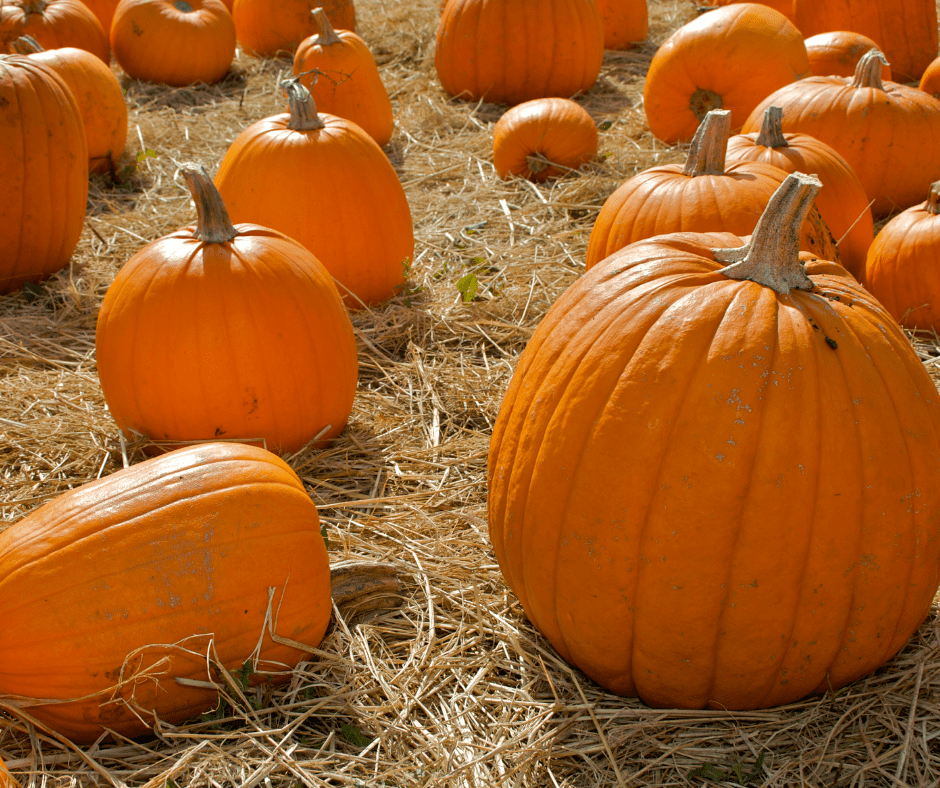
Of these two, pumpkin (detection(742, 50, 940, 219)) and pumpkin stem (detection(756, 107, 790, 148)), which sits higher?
pumpkin stem (detection(756, 107, 790, 148))

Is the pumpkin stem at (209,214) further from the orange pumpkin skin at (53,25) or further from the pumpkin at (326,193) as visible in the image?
the orange pumpkin skin at (53,25)

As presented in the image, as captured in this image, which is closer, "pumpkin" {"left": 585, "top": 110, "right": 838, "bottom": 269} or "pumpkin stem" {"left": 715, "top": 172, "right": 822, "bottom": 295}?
"pumpkin stem" {"left": 715, "top": 172, "right": 822, "bottom": 295}

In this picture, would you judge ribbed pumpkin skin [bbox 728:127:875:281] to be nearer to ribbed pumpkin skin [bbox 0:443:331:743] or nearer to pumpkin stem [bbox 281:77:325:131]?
pumpkin stem [bbox 281:77:325:131]

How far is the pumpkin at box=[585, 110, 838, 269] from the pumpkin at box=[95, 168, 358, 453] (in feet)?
4.31

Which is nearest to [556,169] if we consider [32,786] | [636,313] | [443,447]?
[443,447]

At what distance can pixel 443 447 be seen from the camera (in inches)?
127

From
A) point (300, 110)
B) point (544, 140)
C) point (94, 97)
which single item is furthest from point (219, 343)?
point (94, 97)

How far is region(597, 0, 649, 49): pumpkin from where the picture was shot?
8.23 metres

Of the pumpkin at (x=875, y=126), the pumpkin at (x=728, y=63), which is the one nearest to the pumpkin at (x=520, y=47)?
the pumpkin at (x=728, y=63)

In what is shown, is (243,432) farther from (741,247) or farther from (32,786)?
(741,247)

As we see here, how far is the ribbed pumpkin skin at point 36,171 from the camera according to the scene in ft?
13.9

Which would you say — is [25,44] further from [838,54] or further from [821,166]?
[838,54]

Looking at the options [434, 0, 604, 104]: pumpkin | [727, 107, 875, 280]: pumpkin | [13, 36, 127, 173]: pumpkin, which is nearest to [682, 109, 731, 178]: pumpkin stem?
[727, 107, 875, 280]: pumpkin

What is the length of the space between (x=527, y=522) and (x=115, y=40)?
286 inches
